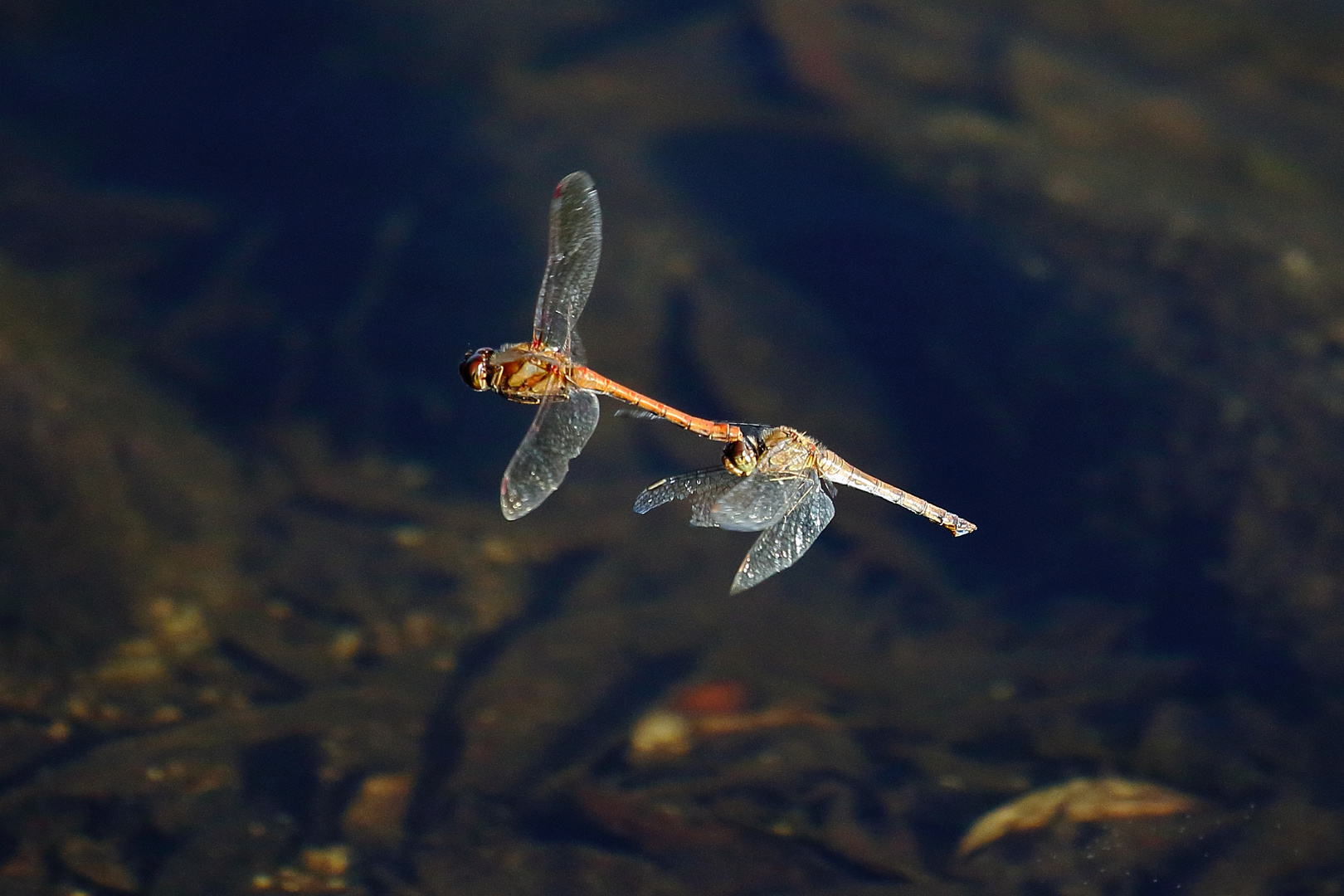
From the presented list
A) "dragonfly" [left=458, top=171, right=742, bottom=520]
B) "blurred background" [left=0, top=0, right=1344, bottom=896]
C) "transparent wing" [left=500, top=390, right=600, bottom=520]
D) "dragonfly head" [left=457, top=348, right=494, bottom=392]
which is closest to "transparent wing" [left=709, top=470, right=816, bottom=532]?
"dragonfly" [left=458, top=171, right=742, bottom=520]

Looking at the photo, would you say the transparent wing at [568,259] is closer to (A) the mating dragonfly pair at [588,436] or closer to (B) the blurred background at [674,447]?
(A) the mating dragonfly pair at [588,436]

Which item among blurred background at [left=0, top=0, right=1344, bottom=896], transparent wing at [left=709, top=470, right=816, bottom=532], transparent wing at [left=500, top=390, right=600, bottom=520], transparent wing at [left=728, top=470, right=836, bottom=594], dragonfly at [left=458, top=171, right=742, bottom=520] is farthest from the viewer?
blurred background at [left=0, top=0, right=1344, bottom=896]

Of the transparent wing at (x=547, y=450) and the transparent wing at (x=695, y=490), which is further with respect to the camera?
the transparent wing at (x=695, y=490)

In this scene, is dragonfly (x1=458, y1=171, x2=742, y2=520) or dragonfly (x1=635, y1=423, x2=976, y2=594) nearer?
dragonfly (x1=458, y1=171, x2=742, y2=520)

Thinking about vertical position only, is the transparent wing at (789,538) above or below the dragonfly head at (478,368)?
below

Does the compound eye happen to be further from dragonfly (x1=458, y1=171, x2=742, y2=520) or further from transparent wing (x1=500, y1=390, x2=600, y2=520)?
transparent wing (x1=500, y1=390, x2=600, y2=520)

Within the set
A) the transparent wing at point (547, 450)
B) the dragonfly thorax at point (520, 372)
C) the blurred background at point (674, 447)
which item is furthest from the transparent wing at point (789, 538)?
the blurred background at point (674, 447)

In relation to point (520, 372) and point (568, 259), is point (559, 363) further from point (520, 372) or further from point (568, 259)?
point (568, 259)

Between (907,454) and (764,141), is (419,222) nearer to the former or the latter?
(764,141)
